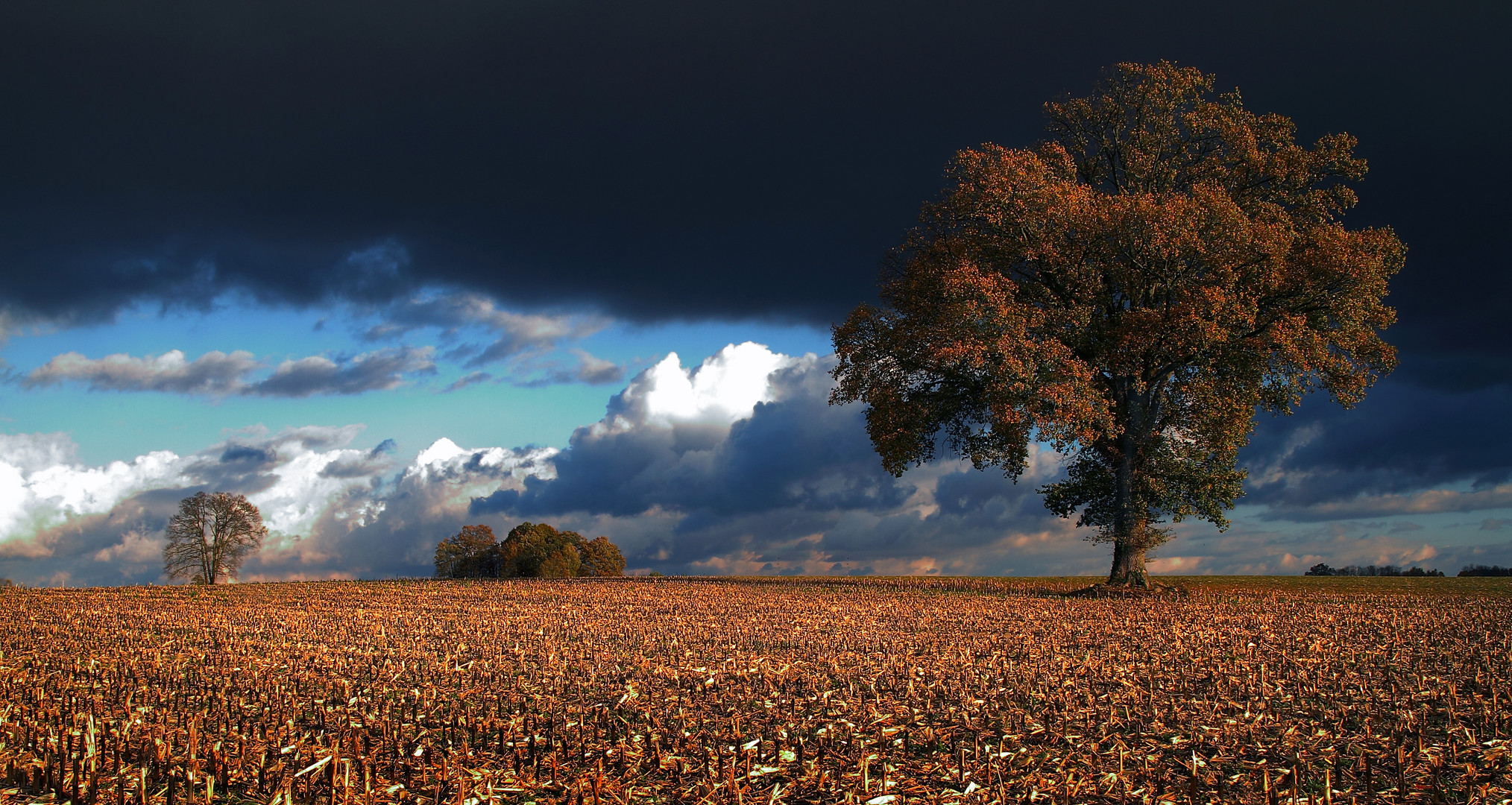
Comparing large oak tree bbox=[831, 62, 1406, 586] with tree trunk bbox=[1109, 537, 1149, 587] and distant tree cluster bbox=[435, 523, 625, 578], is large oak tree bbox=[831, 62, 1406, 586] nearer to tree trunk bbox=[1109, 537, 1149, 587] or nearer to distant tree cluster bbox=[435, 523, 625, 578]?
tree trunk bbox=[1109, 537, 1149, 587]

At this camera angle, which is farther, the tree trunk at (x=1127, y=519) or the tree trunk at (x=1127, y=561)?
the tree trunk at (x=1127, y=519)

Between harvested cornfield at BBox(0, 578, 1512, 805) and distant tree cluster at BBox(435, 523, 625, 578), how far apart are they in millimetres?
28704

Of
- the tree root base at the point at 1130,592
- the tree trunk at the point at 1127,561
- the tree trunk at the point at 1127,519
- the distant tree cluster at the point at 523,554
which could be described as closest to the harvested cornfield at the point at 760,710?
the tree root base at the point at 1130,592

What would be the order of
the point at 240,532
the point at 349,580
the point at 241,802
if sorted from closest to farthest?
the point at 241,802, the point at 349,580, the point at 240,532

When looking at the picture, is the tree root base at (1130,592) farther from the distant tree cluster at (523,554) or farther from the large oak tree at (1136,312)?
the distant tree cluster at (523,554)

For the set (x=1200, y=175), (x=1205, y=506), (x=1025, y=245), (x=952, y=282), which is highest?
(x=1200, y=175)

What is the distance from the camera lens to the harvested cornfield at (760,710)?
19.3ft

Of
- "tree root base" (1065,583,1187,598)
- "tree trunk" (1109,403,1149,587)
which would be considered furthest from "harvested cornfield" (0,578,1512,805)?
"tree trunk" (1109,403,1149,587)

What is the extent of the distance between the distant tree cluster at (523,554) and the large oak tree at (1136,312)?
2309 centimetres

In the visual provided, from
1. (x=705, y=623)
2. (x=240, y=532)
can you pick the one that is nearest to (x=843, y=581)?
(x=705, y=623)

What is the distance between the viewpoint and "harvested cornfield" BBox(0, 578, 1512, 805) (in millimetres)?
5871

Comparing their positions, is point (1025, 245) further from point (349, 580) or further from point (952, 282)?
point (349, 580)

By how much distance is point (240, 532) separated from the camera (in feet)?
146

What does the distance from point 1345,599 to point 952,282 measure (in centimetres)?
1225
